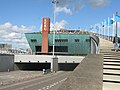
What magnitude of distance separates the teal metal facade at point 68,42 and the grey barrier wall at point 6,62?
36.5m

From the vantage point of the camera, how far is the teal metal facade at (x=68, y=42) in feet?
378

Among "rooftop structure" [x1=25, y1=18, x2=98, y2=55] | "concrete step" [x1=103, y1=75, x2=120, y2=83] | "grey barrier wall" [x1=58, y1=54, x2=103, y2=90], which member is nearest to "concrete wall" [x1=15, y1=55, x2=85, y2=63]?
"rooftop structure" [x1=25, y1=18, x2=98, y2=55]

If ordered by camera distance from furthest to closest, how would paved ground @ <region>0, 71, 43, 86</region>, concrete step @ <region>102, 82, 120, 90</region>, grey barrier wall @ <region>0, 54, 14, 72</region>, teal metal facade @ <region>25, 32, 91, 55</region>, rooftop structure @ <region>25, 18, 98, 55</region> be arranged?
teal metal facade @ <region>25, 32, 91, 55</region> < rooftop structure @ <region>25, 18, 98, 55</region> < grey barrier wall @ <region>0, 54, 14, 72</region> < paved ground @ <region>0, 71, 43, 86</region> < concrete step @ <region>102, 82, 120, 90</region>

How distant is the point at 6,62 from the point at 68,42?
45.3m

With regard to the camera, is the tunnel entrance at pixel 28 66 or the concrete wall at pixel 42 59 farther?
the tunnel entrance at pixel 28 66

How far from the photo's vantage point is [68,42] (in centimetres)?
11812

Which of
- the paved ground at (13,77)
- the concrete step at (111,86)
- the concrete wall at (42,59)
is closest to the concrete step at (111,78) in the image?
the concrete step at (111,86)

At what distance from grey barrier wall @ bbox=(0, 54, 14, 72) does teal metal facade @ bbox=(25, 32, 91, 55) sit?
36.5 m

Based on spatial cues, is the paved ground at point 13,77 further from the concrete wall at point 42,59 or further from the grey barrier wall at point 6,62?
the concrete wall at point 42,59

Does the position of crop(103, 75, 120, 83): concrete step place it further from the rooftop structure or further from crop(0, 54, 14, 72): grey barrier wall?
the rooftop structure

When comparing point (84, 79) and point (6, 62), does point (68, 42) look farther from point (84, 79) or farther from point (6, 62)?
point (84, 79)

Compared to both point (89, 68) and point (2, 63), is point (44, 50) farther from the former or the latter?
point (89, 68)

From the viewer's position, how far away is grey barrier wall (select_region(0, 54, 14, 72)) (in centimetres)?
7482

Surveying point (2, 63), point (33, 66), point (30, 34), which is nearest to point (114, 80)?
point (2, 63)
